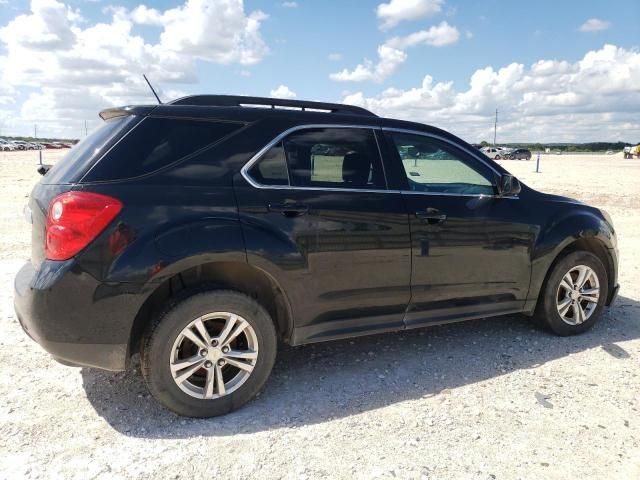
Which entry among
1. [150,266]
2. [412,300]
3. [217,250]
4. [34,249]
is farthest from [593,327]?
[34,249]

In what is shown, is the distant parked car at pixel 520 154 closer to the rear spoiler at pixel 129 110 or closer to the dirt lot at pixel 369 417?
the dirt lot at pixel 369 417

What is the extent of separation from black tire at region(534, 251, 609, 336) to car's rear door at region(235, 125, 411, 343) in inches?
59.1

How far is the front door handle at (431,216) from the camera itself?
362 cm

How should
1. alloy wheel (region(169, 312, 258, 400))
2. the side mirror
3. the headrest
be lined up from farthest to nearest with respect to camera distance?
1. the side mirror
2. the headrest
3. alloy wheel (region(169, 312, 258, 400))

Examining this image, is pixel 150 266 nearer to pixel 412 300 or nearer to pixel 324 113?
pixel 324 113

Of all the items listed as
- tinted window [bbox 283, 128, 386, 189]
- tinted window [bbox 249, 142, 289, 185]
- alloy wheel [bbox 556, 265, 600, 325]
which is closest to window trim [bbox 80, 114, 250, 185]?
tinted window [bbox 249, 142, 289, 185]

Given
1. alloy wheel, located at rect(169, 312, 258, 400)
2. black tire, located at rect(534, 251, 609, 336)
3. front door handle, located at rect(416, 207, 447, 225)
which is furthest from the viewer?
black tire, located at rect(534, 251, 609, 336)

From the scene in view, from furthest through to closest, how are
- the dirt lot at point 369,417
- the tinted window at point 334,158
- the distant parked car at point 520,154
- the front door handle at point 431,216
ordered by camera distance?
the distant parked car at point 520,154 → the front door handle at point 431,216 → the tinted window at point 334,158 → the dirt lot at point 369,417

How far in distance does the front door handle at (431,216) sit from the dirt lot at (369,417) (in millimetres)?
1139

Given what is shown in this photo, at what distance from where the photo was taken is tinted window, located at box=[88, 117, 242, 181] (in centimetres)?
285

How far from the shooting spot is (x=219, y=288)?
3.05 m

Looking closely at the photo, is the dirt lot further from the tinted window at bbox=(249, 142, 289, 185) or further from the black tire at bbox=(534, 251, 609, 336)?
the tinted window at bbox=(249, 142, 289, 185)

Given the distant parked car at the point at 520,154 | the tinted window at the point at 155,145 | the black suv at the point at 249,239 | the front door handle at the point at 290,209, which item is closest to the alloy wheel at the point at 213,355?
the black suv at the point at 249,239

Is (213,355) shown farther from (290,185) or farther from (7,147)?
(7,147)
